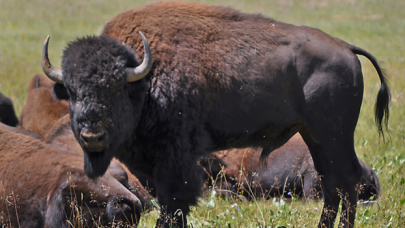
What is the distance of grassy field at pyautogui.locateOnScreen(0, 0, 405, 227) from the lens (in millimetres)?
4816

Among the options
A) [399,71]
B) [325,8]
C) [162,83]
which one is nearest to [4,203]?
[162,83]

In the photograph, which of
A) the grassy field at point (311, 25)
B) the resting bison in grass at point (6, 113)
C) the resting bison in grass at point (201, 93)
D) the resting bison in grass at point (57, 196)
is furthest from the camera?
the resting bison in grass at point (6, 113)

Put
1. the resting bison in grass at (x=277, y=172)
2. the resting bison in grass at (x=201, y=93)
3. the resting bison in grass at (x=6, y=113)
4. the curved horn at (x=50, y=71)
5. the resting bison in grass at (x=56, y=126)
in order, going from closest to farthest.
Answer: the resting bison in grass at (x=201, y=93), the curved horn at (x=50, y=71), the resting bison in grass at (x=56, y=126), the resting bison in grass at (x=277, y=172), the resting bison in grass at (x=6, y=113)

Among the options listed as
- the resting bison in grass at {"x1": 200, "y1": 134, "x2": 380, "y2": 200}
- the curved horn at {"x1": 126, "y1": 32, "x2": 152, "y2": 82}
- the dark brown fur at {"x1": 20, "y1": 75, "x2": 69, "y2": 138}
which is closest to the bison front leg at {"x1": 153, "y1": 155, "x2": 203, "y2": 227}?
the curved horn at {"x1": 126, "y1": 32, "x2": 152, "y2": 82}

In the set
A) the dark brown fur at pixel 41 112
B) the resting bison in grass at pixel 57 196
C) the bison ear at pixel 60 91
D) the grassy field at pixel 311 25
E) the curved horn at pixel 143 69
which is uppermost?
the curved horn at pixel 143 69

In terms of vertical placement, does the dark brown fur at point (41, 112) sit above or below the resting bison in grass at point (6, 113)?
above

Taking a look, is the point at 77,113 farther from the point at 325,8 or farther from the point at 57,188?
the point at 325,8

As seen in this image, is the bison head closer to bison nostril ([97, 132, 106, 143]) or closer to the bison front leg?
bison nostril ([97, 132, 106, 143])

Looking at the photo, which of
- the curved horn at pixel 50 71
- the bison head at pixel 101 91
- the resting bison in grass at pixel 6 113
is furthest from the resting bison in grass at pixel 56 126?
the bison head at pixel 101 91

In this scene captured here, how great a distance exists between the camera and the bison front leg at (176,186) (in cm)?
401

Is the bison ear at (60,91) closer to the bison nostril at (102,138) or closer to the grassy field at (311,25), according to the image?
the bison nostril at (102,138)

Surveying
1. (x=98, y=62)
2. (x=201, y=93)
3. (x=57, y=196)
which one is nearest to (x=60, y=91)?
(x=98, y=62)

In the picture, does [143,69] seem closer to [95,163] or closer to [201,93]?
[201,93]

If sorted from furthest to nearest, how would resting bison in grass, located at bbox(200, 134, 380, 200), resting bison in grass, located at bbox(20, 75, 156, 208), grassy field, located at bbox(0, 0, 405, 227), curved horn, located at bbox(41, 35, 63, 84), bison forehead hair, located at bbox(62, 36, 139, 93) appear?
resting bison in grass, located at bbox(200, 134, 380, 200) → resting bison in grass, located at bbox(20, 75, 156, 208) → grassy field, located at bbox(0, 0, 405, 227) → curved horn, located at bbox(41, 35, 63, 84) → bison forehead hair, located at bbox(62, 36, 139, 93)
